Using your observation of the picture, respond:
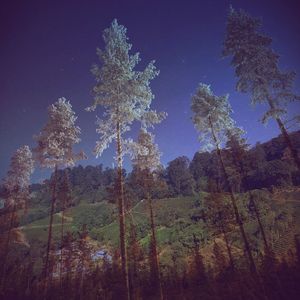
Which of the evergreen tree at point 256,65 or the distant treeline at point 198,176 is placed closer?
the evergreen tree at point 256,65

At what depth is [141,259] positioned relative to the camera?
39.7 meters

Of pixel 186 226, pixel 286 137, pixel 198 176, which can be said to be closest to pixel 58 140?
pixel 286 137

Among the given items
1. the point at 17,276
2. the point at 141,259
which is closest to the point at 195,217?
the point at 141,259

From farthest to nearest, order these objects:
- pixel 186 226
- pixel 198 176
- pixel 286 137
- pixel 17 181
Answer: pixel 198 176 < pixel 186 226 < pixel 17 181 < pixel 286 137

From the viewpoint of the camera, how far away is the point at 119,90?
1764 centimetres

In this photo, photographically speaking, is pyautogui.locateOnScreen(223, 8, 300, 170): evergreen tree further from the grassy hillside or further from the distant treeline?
the grassy hillside

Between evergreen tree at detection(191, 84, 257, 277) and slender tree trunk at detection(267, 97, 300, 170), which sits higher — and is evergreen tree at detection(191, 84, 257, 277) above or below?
above

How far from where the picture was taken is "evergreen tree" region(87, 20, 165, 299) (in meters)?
17.2

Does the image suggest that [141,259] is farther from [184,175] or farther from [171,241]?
[184,175]

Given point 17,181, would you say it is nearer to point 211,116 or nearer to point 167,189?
point 167,189

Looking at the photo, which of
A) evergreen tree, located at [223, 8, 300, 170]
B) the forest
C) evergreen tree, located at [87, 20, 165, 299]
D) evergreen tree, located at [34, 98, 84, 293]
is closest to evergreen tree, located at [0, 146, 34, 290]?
the forest

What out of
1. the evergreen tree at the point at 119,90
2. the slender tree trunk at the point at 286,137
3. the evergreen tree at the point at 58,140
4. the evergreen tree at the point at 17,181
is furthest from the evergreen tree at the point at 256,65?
the evergreen tree at the point at 17,181

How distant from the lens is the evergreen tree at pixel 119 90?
56.4 feet

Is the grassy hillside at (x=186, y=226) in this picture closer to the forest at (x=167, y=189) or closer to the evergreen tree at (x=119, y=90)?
the forest at (x=167, y=189)
